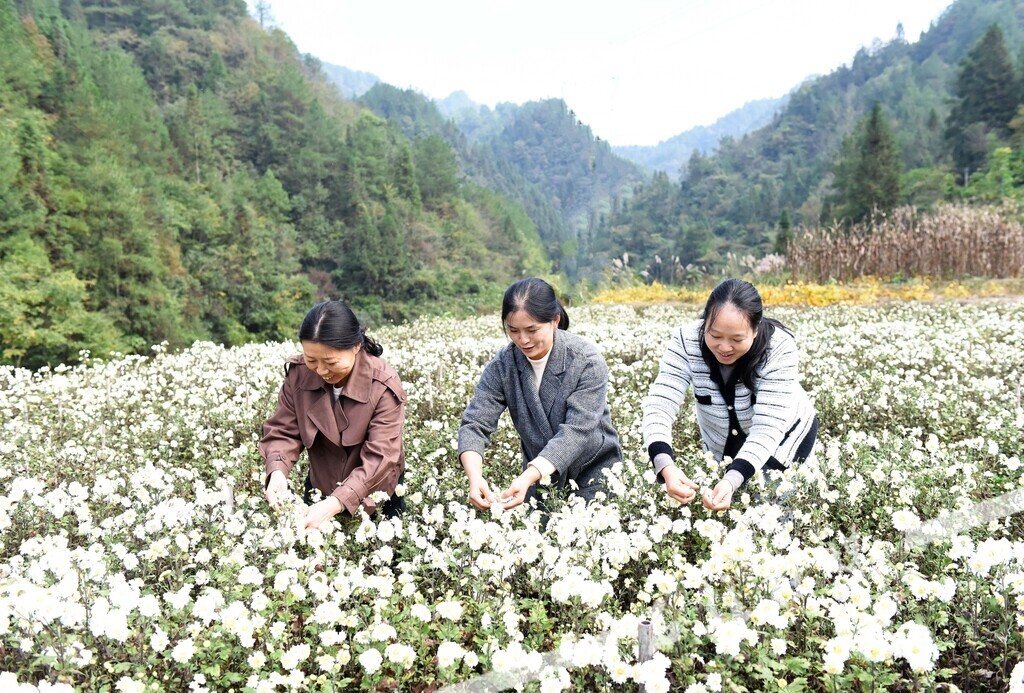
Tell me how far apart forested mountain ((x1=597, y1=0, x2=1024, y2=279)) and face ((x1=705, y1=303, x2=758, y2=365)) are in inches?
877

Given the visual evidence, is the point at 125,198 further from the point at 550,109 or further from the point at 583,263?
the point at 550,109

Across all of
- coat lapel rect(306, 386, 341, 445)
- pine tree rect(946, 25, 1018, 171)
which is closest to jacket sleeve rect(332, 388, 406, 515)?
coat lapel rect(306, 386, 341, 445)

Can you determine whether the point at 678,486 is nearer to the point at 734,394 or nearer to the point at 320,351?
the point at 734,394

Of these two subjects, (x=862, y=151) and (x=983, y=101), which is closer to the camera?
(x=862, y=151)

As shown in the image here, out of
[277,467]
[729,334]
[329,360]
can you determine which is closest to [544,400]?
[729,334]

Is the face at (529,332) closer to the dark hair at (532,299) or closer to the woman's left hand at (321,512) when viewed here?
the dark hair at (532,299)

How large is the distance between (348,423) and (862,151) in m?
41.0

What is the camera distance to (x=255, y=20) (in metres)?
75.8

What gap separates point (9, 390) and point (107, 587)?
5.40m

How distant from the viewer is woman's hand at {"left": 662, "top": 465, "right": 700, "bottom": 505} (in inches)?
105

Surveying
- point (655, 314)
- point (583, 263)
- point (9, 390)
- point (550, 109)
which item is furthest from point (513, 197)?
point (9, 390)

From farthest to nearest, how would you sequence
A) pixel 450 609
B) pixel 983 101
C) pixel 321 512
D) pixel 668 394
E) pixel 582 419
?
pixel 983 101, pixel 668 394, pixel 582 419, pixel 321 512, pixel 450 609

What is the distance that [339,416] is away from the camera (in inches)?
116

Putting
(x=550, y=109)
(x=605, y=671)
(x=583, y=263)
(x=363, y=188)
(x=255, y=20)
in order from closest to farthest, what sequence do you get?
1. (x=605, y=671)
2. (x=363, y=188)
3. (x=255, y=20)
4. (x=583, y=263)
5. (x=550, y=109)
